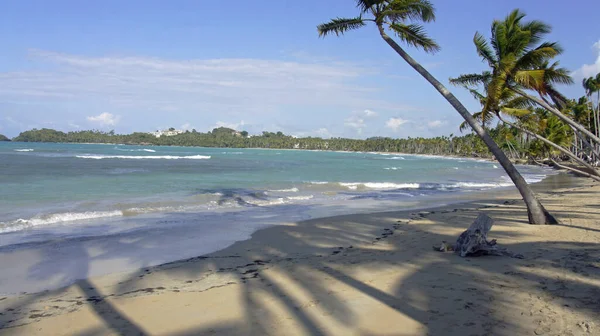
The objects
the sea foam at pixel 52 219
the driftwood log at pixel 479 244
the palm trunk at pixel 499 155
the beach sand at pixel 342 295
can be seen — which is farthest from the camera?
the sea foam at pixel 52 219

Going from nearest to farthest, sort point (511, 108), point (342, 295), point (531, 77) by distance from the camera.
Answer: point (342, 295) < point (531, 77) < point (511, 108)

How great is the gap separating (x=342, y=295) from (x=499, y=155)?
6.39 meters

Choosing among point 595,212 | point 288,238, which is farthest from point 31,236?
point 595,212

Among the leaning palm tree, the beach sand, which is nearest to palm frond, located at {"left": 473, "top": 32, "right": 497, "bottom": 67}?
the leaning palm tree

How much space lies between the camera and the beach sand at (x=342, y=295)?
4641 mm

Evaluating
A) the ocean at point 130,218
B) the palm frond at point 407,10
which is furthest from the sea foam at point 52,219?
the palm frond at point 407,10

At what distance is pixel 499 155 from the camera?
33.5 ft

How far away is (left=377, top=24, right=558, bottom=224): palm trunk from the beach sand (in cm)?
133

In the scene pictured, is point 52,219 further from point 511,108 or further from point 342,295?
point 511,108

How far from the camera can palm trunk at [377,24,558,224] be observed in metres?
10.1

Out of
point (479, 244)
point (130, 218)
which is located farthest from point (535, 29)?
point (130, 218)

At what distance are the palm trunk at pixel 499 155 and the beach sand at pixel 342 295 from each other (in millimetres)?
1331

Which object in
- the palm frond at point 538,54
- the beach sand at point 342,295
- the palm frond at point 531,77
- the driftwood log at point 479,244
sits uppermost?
the palm frond at point 538,54

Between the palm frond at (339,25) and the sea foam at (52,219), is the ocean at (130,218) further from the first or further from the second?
the palm frond at (339,25)
